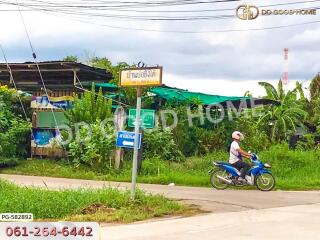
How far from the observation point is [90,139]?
20.2m

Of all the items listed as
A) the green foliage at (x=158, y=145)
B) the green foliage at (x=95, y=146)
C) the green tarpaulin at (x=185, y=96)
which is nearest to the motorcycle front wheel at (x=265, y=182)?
the green foliage at (x=158, y=145)

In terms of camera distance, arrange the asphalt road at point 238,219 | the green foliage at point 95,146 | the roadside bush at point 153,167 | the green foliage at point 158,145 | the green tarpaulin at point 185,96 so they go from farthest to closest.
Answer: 1. the green tarpaulin at point 185,96
2. the green foliage at point 158,145
3. the green foliage at point 95,146
4. the roadside bush at point 153,167
5. the asphalt road at point 238,219

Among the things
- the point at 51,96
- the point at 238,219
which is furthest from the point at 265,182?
the point at 51,96

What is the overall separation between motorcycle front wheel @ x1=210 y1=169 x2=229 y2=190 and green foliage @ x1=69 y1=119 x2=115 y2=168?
4666mm

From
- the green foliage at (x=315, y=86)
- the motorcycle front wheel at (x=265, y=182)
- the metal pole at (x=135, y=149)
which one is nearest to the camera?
the metal pole at (x=135, y=149)

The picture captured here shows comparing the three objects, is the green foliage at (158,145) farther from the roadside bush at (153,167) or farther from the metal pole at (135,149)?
the metal pole at (135,149)

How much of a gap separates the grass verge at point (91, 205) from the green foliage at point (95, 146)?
717cm

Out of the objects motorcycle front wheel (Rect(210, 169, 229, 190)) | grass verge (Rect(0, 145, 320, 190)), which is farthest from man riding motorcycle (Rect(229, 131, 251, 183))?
grass verge (Rect(0, 145, 320, 190))

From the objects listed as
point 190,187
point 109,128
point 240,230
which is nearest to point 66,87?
point 109,128

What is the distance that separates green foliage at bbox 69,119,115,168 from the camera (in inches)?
786

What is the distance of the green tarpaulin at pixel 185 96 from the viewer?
2358 centimetres

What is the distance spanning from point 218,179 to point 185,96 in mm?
7977

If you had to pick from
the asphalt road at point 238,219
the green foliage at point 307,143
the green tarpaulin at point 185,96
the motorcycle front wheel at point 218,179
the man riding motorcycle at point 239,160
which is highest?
the green tarpaulin at point 185,96

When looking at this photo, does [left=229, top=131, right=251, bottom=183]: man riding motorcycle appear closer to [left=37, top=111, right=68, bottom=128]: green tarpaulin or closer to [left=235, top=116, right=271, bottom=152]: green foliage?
[left=235, top=116, right=271, bottom=152]: green foliage
